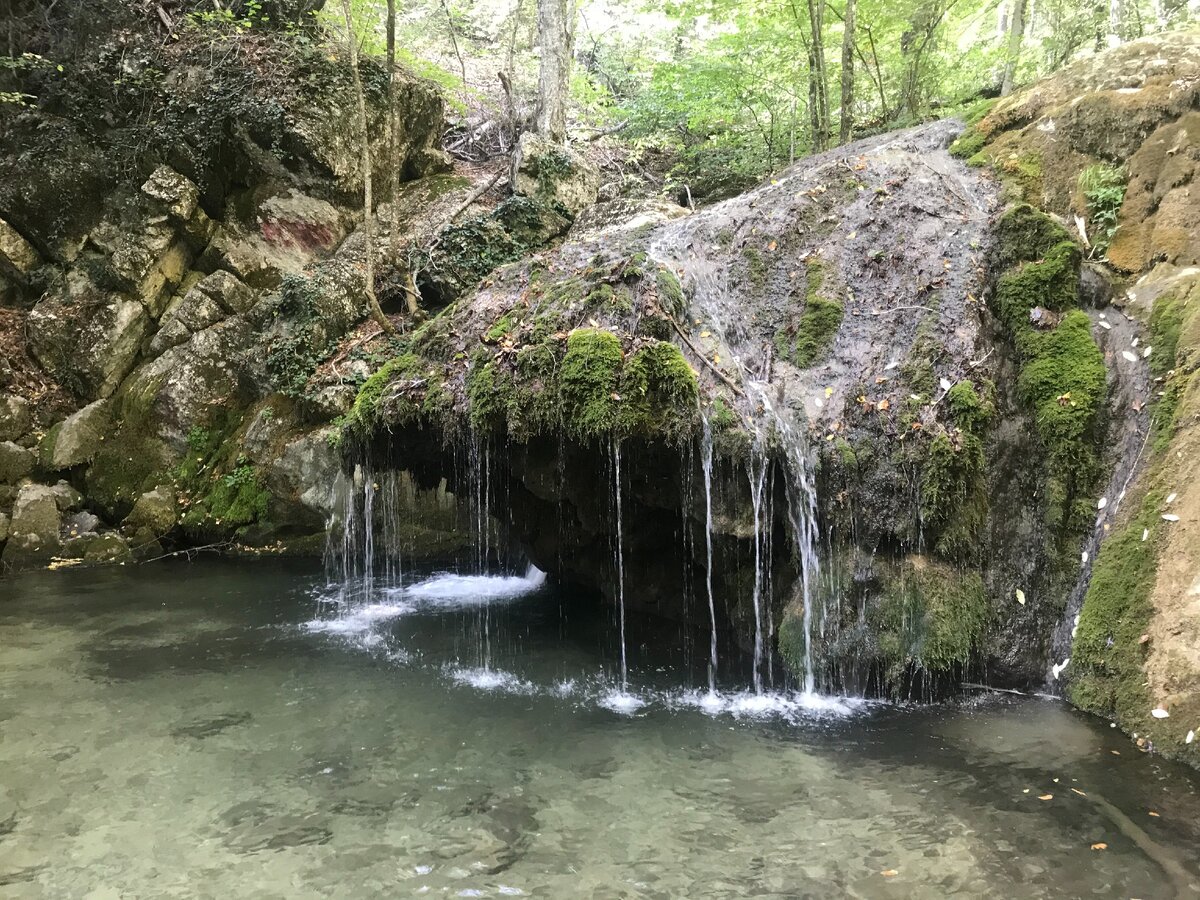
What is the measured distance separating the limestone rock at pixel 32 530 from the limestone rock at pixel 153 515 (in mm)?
961

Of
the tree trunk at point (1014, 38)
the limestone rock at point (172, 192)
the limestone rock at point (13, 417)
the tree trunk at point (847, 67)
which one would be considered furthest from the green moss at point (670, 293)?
the limestone rock at point (13, 417)

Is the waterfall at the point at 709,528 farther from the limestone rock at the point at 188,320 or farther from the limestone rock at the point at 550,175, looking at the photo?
the limestone rock at the point at 188,320

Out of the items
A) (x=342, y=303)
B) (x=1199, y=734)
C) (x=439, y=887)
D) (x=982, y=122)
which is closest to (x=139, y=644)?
(x=439, y=887)

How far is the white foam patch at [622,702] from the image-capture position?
572 centimetres

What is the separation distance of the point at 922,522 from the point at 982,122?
580 centimetres

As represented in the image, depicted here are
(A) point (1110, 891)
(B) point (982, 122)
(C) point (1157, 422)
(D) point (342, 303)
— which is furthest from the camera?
(D) point (342, 303)

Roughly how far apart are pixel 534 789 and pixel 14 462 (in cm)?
1151

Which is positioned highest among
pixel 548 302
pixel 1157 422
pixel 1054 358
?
pixel 548 302

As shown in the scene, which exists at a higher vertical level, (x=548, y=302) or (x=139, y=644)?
(x=548, y=302)

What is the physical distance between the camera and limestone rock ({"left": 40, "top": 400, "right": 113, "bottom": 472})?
11695 millimetres

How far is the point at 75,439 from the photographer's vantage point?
11805 mm

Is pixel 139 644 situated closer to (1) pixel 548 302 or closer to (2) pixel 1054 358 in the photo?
→ (1) pixel 548 302

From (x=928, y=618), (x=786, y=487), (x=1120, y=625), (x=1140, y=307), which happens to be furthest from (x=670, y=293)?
(x=1120, y=625)

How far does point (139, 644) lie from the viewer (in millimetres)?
7430
